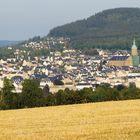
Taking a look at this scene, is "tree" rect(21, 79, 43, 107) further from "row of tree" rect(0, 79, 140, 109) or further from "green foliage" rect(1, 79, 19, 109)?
"green foliage" rect(1, 79, 19, 109)

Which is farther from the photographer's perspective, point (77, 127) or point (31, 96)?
point (31, 96)

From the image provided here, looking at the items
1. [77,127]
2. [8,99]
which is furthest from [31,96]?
[77,127]

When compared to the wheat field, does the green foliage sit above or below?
below

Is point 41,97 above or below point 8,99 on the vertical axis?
below

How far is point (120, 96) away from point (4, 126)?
29.5 m

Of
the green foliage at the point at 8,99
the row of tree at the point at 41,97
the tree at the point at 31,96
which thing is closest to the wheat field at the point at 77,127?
the row of tree at the point at 41,97

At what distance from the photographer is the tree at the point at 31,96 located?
1922 inches

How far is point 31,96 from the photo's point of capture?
4991 cm

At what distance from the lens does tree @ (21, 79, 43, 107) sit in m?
Answer: 48.8

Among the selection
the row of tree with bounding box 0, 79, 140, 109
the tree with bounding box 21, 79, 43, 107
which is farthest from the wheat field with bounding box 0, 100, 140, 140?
the tree with bounding box 21, 79, 43, 107

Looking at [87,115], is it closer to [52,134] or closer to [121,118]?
[121,118]

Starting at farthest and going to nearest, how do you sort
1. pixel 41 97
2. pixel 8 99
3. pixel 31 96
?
pixel 41 97 → pixel 31 96 → pixel 8 99

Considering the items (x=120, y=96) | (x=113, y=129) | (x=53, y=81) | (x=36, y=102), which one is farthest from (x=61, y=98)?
(x=53, y=81)

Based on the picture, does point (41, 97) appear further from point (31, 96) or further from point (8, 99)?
point (8, 99)
